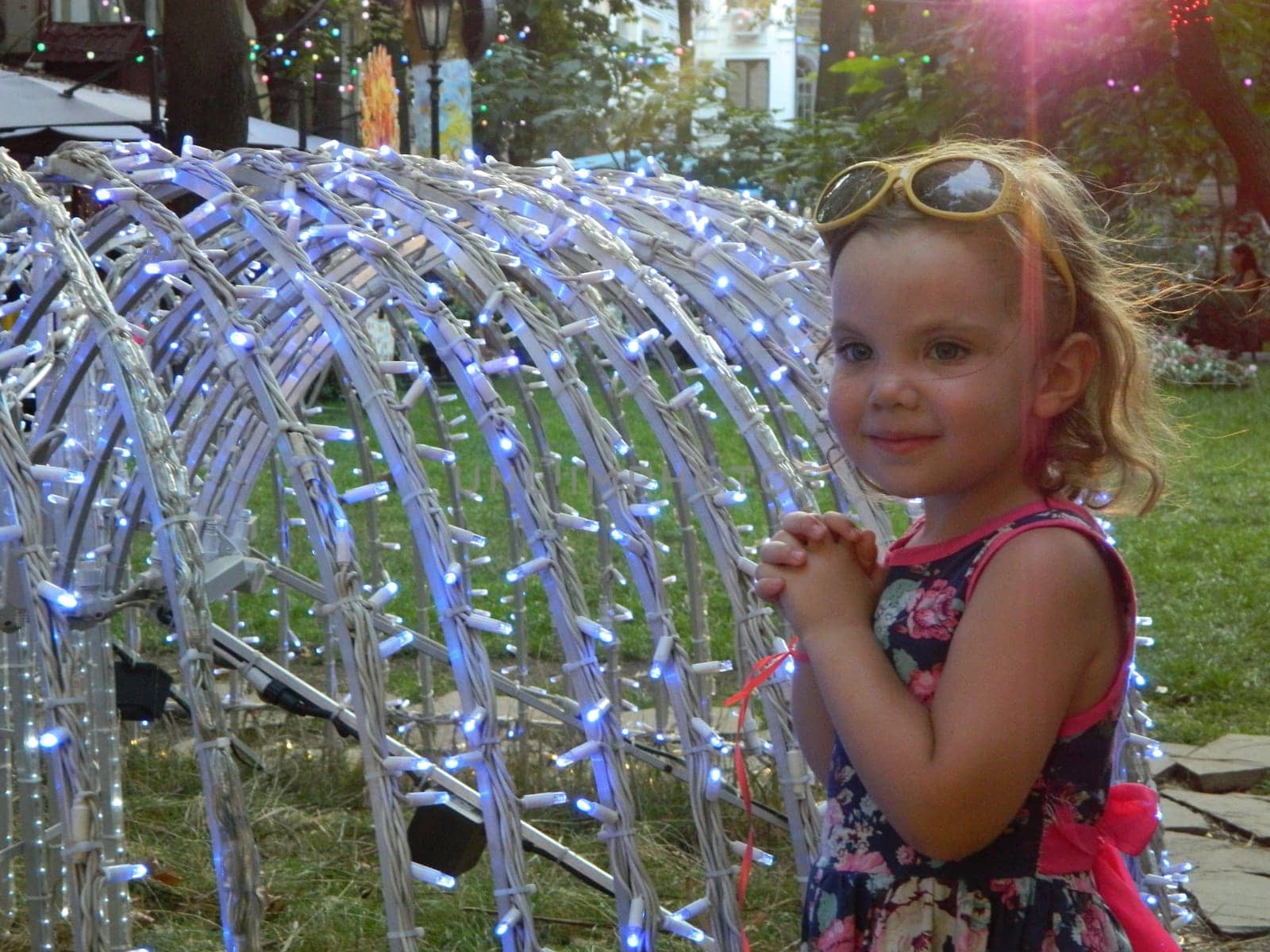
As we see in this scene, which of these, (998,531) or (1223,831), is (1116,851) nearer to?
(998,531)

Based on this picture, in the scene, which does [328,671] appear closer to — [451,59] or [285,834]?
[285,834]

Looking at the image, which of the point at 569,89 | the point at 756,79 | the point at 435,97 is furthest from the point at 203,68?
the point at 756,79

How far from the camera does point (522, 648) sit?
4.19 metres

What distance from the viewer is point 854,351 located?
1450 mm

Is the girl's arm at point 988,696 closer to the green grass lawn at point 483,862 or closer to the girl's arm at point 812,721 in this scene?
the girl's arm at point 812,721

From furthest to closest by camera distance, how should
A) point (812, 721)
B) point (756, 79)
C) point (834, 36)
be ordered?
point (756, 79) < point (834, 36) < point (812, 721)

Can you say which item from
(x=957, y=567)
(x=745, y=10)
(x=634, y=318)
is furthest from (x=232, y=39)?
(x=745, y=10)

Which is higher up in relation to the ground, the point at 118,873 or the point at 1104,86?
the point at 1104,86

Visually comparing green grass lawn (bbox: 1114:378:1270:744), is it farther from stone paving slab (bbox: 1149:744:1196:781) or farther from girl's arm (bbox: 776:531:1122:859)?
girl's arm (bbox: 776:531:1122:859)

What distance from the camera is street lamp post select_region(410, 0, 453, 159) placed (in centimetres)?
1023

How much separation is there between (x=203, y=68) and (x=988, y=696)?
204 inches

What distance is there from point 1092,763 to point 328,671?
2.90 meters

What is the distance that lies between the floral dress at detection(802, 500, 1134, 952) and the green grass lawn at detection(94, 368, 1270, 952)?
16.9 inches

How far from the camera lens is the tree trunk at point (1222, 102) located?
408 cm
